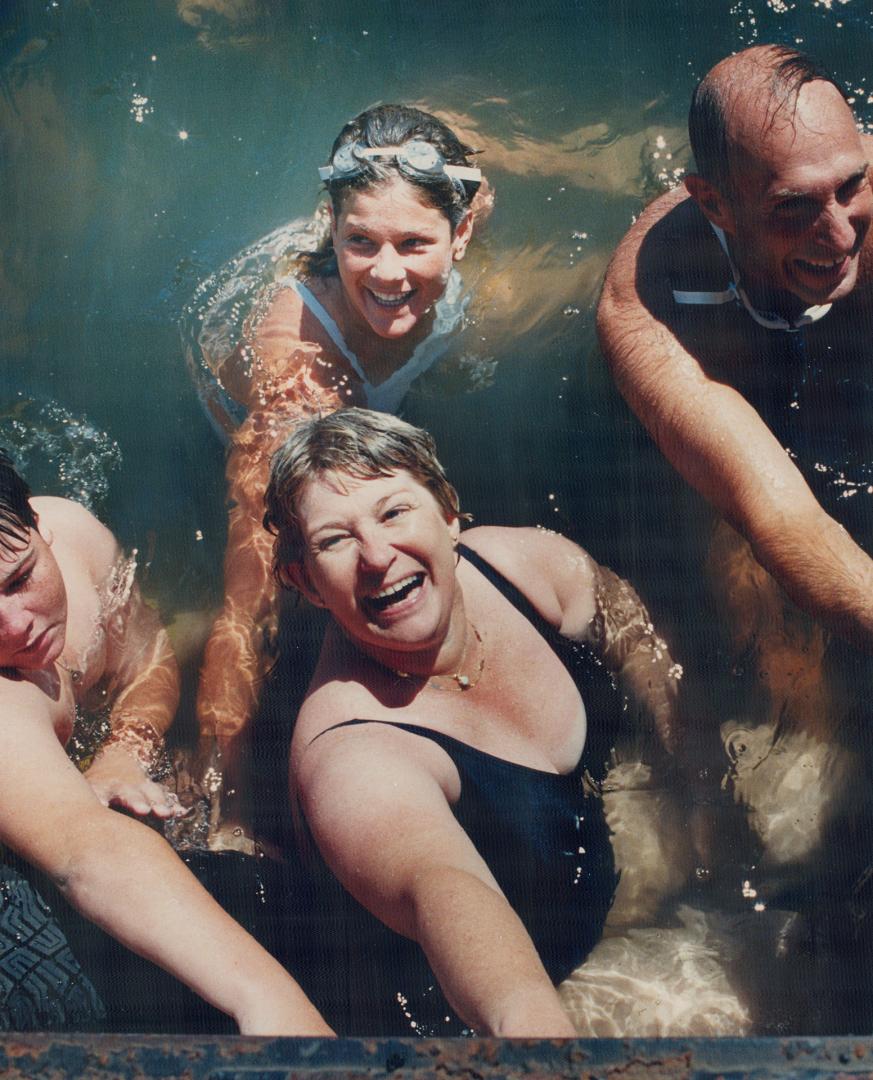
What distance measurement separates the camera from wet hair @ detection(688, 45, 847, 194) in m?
3.51

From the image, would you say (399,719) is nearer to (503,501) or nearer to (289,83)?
(503,501)

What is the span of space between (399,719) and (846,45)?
13.1 feet

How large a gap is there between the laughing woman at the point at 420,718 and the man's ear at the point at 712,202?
128 cm

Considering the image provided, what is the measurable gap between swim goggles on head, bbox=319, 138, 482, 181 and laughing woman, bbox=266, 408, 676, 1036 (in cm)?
115

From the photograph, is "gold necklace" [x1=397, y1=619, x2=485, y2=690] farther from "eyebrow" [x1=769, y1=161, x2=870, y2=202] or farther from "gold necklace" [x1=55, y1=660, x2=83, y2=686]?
"eyebrow" [x1=769, y1=161, x2=870, y2=202]

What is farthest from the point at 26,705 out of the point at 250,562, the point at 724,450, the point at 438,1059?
the point at 724,450

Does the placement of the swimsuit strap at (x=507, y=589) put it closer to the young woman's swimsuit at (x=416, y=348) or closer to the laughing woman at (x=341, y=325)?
the laughing woman at (x=341, y=325)

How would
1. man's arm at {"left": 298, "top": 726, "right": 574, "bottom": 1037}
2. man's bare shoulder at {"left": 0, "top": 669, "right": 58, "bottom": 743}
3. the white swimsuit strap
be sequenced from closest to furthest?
man's arm at {"left": 298, "top": 726, "right": 574, "bottom": 1037}
man's bare shoulder at {"left": 0, "top": 669, "right": 58, "bottom": 743}
the white swimsuit strap

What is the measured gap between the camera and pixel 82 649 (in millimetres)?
3789

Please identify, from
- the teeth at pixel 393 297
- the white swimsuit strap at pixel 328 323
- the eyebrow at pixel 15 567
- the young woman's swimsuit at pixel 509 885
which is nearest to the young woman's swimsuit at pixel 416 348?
the white swimsuit strap at pixel 328 323

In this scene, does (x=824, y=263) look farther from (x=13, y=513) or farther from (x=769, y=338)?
(x=13, y=513)

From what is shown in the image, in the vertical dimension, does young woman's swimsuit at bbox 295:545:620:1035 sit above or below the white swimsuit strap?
below

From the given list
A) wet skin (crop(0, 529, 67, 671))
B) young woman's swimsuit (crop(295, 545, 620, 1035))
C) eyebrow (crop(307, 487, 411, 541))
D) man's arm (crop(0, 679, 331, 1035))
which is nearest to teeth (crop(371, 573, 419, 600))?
eyebrow (crop(307, 487, 411, 541))

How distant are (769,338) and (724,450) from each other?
23.2 inches
